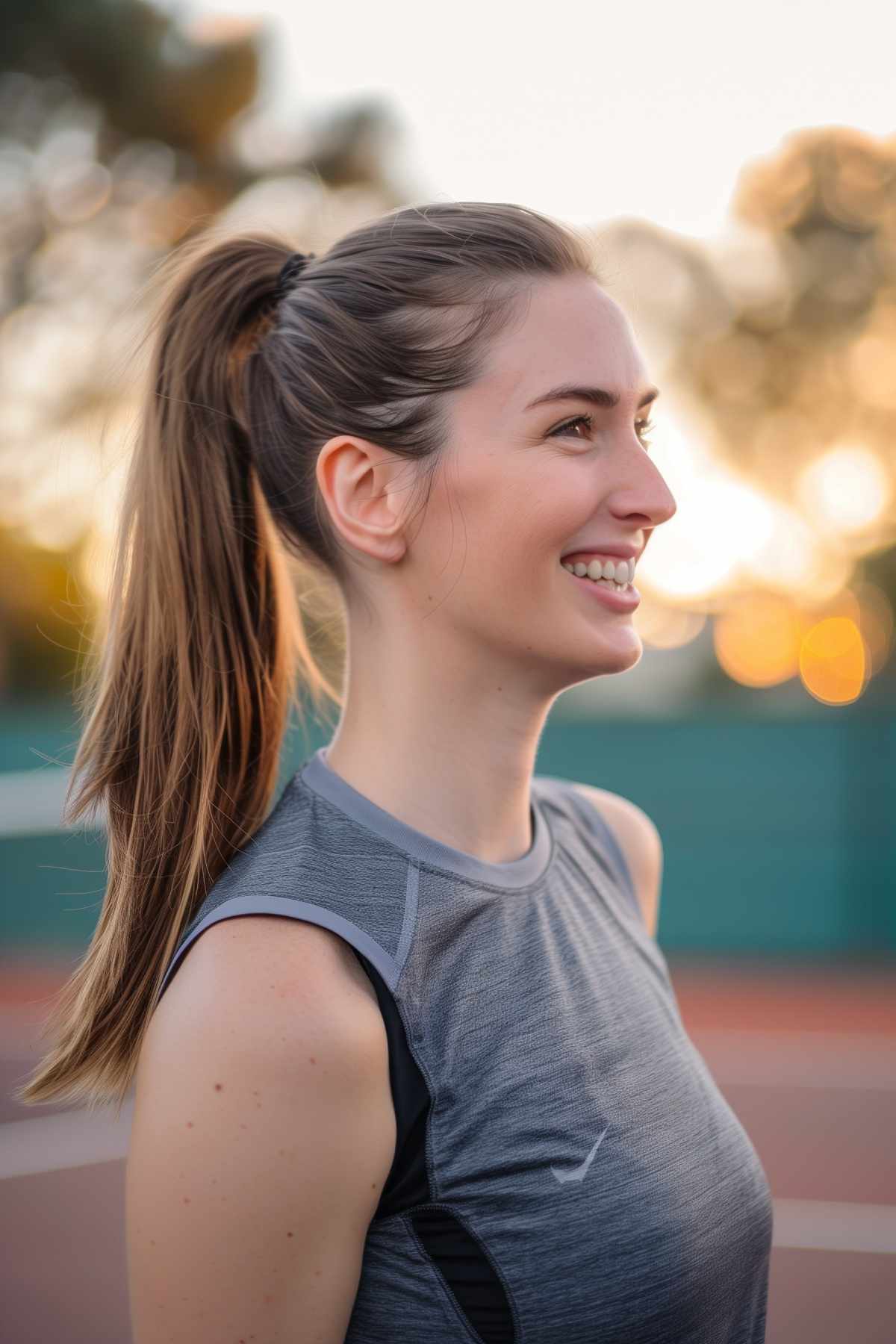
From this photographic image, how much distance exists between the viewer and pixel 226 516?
1735 mm

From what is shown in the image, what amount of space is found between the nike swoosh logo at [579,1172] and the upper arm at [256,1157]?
20 cm

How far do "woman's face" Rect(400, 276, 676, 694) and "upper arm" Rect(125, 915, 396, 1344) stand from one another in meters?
0.48

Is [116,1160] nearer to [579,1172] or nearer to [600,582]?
[579,1172]

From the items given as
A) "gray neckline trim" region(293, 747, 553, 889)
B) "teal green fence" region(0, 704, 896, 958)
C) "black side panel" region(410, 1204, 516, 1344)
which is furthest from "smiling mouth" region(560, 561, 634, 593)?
"teal green fence" region(0, 704, 896, 958)

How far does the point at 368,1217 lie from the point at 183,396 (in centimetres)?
105

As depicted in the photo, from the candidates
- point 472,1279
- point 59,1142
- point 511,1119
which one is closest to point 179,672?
point 511,1119

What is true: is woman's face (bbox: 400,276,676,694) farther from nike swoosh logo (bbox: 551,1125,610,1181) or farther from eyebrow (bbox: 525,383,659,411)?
nike swoosh logo (bbox: 551,1125,610,1181)

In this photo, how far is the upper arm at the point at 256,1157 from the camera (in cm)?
123

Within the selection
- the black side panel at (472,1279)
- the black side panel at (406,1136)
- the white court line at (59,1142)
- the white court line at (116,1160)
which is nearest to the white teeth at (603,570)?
the black side panel at (406,1136)

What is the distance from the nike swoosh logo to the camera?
4.50 ft

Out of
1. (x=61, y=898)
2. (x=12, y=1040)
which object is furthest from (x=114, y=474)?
(x=61, y=898)

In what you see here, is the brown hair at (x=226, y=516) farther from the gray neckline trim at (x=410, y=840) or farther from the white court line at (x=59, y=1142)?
the white court line at (x=59, y=1142)

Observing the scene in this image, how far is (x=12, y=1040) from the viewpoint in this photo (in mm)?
7715

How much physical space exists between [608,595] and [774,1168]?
4.50m
